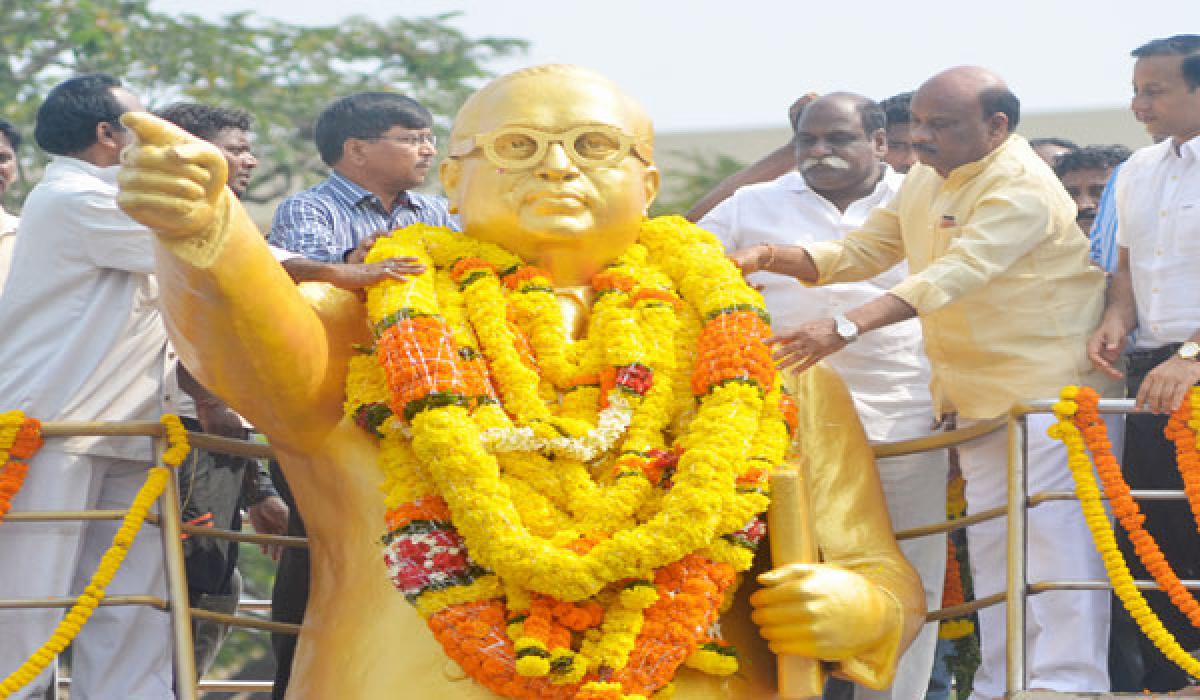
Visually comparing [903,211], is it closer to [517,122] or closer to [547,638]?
[517,122]

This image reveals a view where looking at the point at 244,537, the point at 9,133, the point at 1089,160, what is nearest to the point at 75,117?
the point at 9,133

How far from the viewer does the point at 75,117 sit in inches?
217

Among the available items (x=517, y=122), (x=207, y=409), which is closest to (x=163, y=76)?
(x=207, y=409)

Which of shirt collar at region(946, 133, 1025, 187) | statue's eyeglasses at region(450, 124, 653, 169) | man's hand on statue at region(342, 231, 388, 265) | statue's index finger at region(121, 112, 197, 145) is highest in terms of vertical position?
statue's index finger at region(121, 112, 197, 145)

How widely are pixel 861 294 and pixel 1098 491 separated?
4.41 feet

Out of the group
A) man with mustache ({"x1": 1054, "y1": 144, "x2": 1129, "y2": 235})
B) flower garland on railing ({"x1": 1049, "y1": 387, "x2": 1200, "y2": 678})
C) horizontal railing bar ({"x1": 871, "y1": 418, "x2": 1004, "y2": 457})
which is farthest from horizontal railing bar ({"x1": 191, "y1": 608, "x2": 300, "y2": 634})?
man with mustache ({"x1": 1054, "y1": 144, "x2": 1129, "y2": 235})

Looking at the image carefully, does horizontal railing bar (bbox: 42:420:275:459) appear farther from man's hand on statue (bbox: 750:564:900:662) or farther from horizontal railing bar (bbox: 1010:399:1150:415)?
horizontal railing bar (bbox: 1010:399:1150:415)

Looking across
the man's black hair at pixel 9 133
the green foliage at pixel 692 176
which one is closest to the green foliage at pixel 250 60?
the green foliage at pixel 692 176

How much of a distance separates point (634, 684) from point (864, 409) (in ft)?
6.09

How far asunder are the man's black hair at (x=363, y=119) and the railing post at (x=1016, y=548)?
213cm

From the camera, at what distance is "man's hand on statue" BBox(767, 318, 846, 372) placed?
14.7 feet

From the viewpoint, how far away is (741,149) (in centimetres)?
1722

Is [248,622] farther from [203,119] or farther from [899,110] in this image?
[899,110]

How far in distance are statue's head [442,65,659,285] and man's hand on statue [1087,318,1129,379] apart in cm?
133
